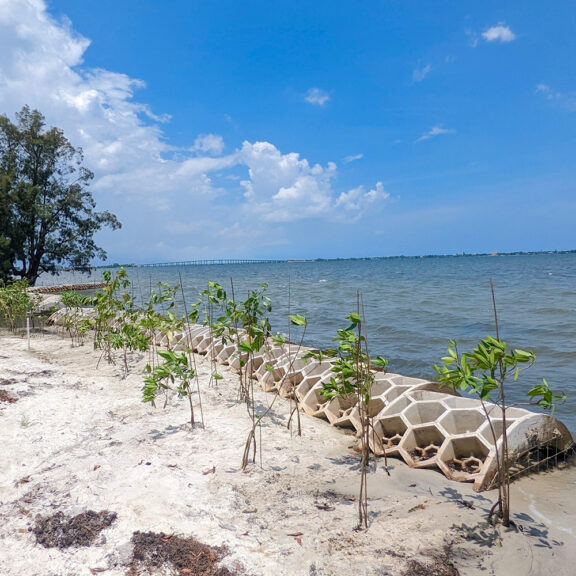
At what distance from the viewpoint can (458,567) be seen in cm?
261

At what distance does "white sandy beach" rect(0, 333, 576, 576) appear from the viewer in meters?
2.66

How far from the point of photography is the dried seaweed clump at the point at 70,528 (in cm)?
277

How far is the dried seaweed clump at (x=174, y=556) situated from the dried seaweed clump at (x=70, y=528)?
303mm

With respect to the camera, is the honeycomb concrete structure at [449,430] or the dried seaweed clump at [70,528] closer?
the dried seaweed clump at [70,528]

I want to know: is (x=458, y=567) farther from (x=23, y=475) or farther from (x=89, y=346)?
(x=89, y=346)

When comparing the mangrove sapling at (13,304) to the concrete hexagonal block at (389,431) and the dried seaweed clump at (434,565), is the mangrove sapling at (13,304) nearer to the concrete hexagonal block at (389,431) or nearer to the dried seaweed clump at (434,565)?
the concrete hexagonal block at (389,431)

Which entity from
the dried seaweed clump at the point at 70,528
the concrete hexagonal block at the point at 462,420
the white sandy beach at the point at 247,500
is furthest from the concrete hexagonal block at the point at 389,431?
the dried seaweed clump at the point at 70,528

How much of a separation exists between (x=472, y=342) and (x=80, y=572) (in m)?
10.5

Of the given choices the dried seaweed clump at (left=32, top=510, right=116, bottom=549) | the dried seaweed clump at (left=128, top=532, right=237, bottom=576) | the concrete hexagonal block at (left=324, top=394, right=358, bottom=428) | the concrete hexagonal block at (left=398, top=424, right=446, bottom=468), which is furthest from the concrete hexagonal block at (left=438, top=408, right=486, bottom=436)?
the dried seaweed clump at (left=32, top=510, right=116, bottom=549)

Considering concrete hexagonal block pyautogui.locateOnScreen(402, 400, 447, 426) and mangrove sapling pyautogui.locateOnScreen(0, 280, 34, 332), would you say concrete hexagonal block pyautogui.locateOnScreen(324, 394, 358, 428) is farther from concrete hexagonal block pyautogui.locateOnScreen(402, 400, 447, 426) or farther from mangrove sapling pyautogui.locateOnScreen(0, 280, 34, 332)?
mangrove sapling pyautogui.locateOnScreen(0, 280, 34, 332)

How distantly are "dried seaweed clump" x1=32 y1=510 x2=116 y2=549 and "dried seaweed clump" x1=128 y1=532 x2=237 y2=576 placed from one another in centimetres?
30

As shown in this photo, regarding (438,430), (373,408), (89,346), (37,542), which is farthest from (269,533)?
(89,346)

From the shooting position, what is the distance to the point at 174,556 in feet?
8.65

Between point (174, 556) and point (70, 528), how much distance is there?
86 centimetres
